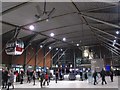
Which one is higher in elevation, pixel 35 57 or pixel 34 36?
pixel 34 36

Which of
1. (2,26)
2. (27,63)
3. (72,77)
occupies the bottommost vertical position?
(72,77)

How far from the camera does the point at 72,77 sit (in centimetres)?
2738

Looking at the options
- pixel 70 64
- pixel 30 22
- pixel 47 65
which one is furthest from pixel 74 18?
pixel 70 64

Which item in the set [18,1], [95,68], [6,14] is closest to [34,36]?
[95,68]

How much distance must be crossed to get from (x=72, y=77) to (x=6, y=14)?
1580 centimetres

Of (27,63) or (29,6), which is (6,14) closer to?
(29,6)

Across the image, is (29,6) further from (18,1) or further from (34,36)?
(34,36)

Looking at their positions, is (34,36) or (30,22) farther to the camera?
(34,36)

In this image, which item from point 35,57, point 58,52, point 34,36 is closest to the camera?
point 34,36

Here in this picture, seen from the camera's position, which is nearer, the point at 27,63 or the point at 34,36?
the point at 34,36

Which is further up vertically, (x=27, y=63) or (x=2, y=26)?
(x=2, y=26)

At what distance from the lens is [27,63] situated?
2848cm

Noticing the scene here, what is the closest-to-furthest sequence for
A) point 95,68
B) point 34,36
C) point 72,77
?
point 95,68
point 34,36
point 72,77

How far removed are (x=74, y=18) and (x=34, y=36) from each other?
864cm
